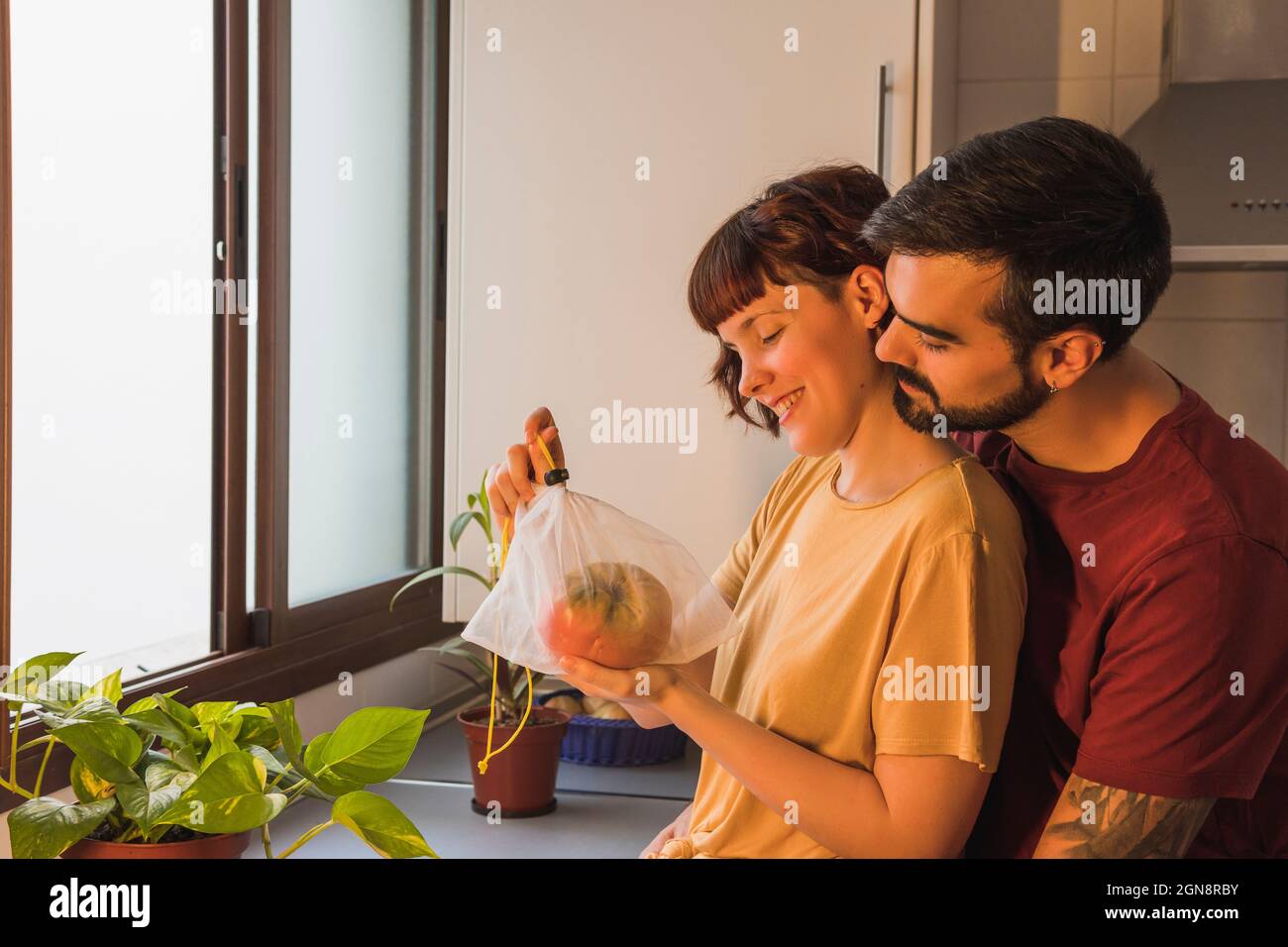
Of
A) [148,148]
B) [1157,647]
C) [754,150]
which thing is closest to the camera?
[1157,647]

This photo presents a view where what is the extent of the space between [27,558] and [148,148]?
0.49 m

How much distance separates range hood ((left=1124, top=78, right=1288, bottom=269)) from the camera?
1.72 meters

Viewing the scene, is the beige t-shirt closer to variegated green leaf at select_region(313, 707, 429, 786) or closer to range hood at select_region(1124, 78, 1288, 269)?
variegated green leaf at select_region(313, 707, 429, 786)

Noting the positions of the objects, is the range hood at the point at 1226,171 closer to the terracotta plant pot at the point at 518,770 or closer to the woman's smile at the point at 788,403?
the woman's smile at the point at 788,403

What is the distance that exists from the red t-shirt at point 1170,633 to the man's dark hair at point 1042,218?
126 millimetres

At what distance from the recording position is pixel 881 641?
0.96 m

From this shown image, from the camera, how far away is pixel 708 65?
167cm

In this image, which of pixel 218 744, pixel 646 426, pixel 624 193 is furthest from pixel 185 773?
pixel 624 193

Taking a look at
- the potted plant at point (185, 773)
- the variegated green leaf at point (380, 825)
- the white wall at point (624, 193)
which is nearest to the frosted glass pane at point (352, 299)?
the white wall at point (624, 193)

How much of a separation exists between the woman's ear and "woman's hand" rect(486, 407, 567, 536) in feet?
0.97

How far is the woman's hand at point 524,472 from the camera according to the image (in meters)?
1.12

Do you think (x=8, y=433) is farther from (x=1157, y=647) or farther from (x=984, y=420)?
(x=1157, y=647)
